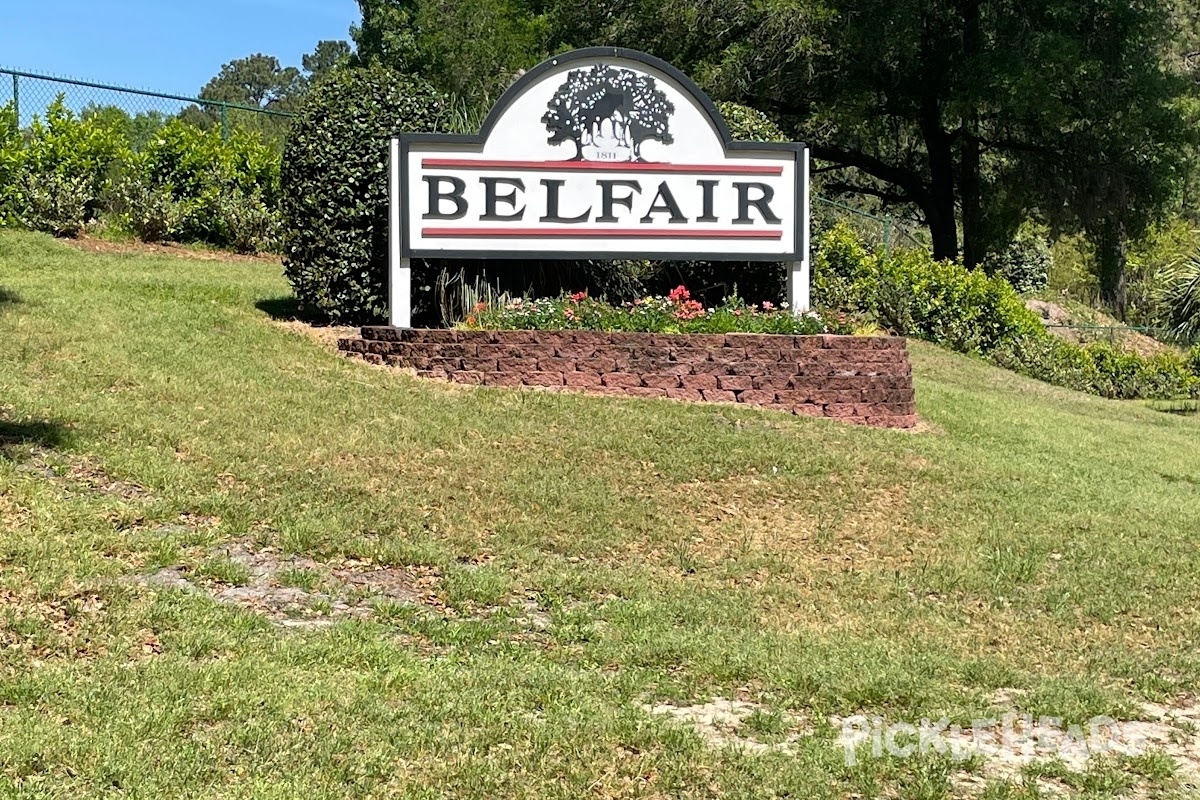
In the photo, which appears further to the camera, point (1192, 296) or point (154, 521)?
point (1192, 296)

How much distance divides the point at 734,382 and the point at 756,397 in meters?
0.23

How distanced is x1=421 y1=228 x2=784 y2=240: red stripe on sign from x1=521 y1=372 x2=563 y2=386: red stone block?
4.75 feet

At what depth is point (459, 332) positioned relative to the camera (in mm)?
9562

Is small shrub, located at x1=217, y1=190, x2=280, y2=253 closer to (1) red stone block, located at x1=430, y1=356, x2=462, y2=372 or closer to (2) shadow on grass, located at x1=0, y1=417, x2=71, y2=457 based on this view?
(1) red stone block, located at x1=430, y1=356, x2=462, y2=372

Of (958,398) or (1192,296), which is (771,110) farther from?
(958,398)

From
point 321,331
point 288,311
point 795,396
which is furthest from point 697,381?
point 288,311

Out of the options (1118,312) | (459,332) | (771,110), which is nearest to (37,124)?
(459,332)

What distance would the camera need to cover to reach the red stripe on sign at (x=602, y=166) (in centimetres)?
1008

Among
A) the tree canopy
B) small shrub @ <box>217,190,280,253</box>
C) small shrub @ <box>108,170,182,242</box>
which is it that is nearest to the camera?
small shrub @ <box>108,170,182,242</box>

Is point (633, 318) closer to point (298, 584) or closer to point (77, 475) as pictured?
point (77, 475)

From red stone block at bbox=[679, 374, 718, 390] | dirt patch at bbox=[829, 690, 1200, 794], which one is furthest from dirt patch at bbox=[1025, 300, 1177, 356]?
dirt patch at bbox=[829, 690, 1200, 794]

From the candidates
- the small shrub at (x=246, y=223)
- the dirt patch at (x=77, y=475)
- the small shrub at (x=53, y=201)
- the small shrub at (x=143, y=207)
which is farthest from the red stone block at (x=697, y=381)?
the small shrub at (x=53, y=201)

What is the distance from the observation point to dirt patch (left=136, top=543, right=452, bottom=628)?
16.3ft

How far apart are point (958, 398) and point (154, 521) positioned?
8.48 metres
